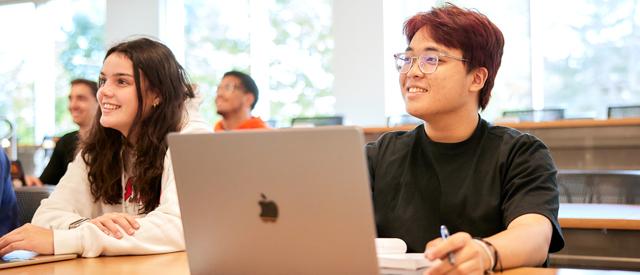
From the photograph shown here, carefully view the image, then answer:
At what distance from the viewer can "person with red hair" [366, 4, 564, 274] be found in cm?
152

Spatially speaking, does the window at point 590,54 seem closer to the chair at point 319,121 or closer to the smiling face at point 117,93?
the chair at point 319,121

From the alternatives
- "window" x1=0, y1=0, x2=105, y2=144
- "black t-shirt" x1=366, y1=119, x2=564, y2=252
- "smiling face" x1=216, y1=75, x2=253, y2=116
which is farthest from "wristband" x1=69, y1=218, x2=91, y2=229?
"window" x1=0, y1=0, x2=105, y2=144

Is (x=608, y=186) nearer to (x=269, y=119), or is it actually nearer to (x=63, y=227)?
(x=63, y=227)

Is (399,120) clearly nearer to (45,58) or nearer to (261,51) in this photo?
(261,51)

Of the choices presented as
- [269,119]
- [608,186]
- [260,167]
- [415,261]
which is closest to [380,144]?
[415,261]

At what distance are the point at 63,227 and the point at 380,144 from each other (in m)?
0.78

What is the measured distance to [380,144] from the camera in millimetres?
1723

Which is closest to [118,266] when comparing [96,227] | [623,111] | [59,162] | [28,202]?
[96,227]

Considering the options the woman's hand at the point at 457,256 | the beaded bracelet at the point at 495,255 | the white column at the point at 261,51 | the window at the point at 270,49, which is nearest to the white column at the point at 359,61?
the window at the point at 270,49

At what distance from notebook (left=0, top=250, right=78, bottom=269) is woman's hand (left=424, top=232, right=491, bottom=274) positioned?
84cm

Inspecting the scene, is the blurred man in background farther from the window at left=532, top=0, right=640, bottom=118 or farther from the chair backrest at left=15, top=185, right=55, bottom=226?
the window at left=532, top=0, right=640, bottom=118

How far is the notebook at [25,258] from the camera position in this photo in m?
1.46

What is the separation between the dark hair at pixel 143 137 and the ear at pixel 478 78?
80 cm

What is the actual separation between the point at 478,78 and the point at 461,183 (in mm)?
237
